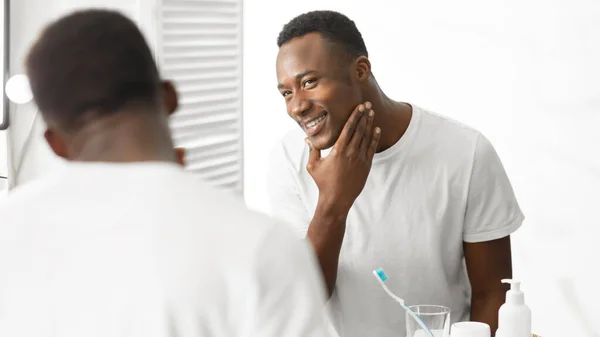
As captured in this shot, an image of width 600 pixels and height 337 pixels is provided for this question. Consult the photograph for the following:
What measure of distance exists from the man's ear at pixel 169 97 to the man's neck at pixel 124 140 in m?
0.05

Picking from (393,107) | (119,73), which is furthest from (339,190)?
(119,73)

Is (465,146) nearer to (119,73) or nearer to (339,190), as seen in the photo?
(339,190)

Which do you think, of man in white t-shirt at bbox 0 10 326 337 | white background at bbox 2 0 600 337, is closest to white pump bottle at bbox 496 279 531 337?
man in white t-shirt at bbox 0 10 326 337

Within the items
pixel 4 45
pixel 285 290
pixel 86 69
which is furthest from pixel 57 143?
pixel 4 45

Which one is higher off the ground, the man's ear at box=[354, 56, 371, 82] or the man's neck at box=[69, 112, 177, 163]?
the man's neck at box=[69, 112, 177, 163]

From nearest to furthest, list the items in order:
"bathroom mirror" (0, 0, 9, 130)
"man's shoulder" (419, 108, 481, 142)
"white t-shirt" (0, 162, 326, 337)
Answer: "white t-shirt" (0, 162, 326, 337) < "man's shoulder" (419, 108, 481, 142) < "bathroom mirror" (0, 0, 9, 130)

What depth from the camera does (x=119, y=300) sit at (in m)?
0.57

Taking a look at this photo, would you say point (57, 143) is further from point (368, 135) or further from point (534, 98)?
point (534, 98)

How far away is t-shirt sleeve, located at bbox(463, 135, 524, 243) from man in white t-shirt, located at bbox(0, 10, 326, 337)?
39.9 inches

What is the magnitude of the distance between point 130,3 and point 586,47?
54.1 inches

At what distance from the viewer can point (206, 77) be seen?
8.77ft

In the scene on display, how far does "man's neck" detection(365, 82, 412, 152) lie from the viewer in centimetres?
162

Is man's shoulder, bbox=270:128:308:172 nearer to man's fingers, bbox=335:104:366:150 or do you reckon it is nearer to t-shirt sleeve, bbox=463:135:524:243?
man's fingers, bbox=335:104:366:150

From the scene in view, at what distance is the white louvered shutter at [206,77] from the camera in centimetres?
249
